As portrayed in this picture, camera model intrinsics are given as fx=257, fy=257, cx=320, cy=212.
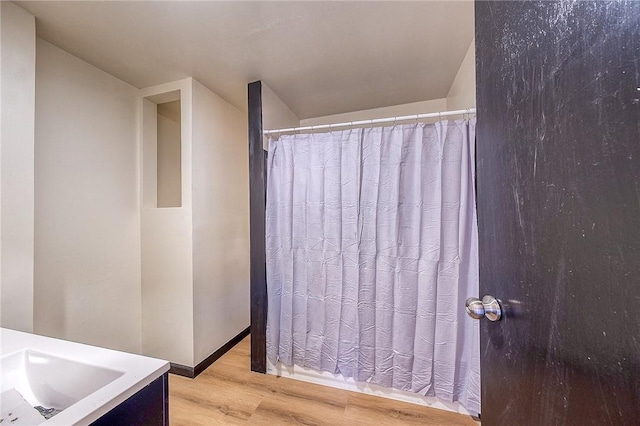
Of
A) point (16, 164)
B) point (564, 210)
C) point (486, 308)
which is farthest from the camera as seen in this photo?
point (16, 164)

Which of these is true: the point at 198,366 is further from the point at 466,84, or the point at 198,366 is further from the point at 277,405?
the point at 466,84

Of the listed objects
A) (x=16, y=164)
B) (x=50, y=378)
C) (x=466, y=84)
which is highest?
(x=466, y=84)

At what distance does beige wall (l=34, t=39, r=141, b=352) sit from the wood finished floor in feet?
2.45

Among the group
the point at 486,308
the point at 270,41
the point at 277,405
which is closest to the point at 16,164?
the point at 270,41

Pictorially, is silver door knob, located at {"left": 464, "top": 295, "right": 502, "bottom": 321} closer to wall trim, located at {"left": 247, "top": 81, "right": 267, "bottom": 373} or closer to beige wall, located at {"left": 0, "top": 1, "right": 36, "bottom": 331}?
wall trim, located at {"left": 247, "top": 81, "right": 267, "bottom": 373}

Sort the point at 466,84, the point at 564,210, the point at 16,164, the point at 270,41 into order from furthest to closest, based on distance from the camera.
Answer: the point at 466,84 < the point at 270,41 < the point at 16,164 < the point at 564,210

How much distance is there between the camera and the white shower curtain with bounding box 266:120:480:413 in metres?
1.53

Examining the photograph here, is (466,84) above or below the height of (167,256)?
above

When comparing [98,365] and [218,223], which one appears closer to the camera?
[98,365]

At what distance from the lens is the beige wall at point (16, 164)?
1.24 metres

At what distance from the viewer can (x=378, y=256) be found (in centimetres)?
168

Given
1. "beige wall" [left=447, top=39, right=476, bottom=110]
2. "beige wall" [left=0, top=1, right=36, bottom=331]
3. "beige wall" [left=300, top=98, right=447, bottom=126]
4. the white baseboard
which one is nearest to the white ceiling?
"beige wall" [left=447, top=39, right=476, bottom=110]

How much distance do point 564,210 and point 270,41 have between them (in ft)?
5.79

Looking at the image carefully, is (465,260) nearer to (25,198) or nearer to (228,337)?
(228,337)
